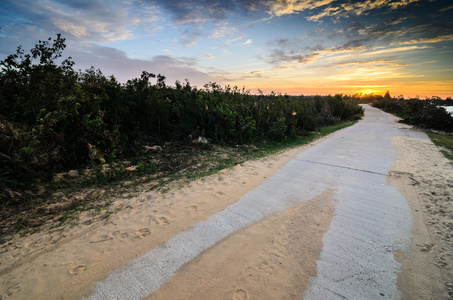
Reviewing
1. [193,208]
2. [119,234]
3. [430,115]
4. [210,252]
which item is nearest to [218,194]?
[193,208]

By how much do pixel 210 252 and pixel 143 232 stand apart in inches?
43.7

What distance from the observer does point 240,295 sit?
6.81 feet

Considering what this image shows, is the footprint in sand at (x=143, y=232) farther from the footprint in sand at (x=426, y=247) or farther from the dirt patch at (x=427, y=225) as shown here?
the footprint in sand at (x=426, y=247)

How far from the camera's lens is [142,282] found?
2195mm

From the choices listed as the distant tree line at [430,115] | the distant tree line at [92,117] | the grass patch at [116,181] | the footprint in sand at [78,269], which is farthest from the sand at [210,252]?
the distant tree line at [430,115]

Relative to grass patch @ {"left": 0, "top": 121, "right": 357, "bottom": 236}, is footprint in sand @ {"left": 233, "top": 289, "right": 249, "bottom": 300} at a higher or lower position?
lower

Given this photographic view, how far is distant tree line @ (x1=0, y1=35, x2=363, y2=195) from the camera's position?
4.46 m

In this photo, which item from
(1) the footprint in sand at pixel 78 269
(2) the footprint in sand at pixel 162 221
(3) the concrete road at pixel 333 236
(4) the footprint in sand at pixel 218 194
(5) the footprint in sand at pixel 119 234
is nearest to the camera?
(3) the concrete road at pixel 333 236

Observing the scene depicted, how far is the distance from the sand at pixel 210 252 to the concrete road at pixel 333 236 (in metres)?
0.12

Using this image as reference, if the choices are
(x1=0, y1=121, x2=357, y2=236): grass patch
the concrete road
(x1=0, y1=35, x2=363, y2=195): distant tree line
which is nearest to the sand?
the concrete road

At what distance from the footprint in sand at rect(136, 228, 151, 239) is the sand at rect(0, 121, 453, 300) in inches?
0.7

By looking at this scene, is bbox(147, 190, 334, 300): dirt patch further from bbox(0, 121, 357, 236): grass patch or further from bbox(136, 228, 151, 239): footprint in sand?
bbox(0, 121, 357, 236): grass patch

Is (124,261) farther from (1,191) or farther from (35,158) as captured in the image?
(35,158)

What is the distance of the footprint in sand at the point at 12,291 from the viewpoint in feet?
6.70
